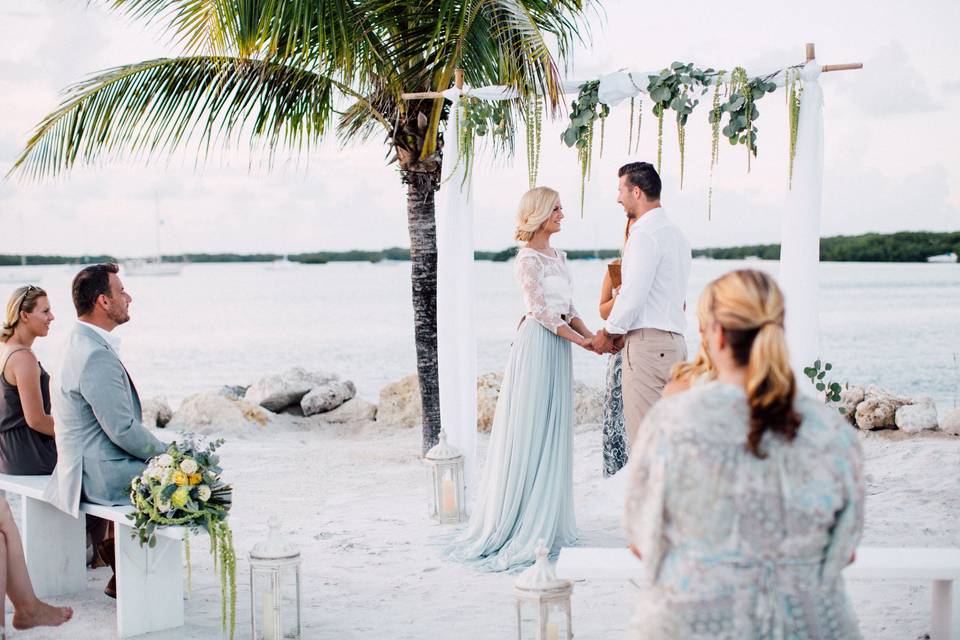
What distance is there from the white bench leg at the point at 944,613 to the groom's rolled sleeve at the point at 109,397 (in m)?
3.48

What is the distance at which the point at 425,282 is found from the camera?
27.7 ft

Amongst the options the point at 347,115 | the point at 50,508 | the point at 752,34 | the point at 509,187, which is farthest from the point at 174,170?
the point at 50,508

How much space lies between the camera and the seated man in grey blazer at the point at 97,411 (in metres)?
4.66

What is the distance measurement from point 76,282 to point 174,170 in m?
48.0

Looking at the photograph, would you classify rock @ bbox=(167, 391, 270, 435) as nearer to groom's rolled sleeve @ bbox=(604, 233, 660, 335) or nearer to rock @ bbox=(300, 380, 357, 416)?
rock @ bbox=(300, 380, 357, 416)

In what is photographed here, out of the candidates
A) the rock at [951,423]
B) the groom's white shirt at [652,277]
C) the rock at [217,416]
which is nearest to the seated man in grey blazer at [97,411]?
the groom's white shirt at [652,277]

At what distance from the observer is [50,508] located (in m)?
5.34

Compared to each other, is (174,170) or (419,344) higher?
(174,170)

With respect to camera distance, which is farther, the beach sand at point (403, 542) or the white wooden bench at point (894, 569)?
the beach sand at point (403, 542)

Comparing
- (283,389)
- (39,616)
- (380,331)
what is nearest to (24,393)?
(39,616)

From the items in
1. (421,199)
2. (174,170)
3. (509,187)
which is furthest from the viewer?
(174,170)

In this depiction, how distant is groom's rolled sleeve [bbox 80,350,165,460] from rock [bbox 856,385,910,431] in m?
6.92

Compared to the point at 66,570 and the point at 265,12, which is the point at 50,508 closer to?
the point at 66,570

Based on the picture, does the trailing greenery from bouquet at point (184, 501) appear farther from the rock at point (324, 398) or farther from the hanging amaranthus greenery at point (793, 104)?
the rock at point (324, 398)
